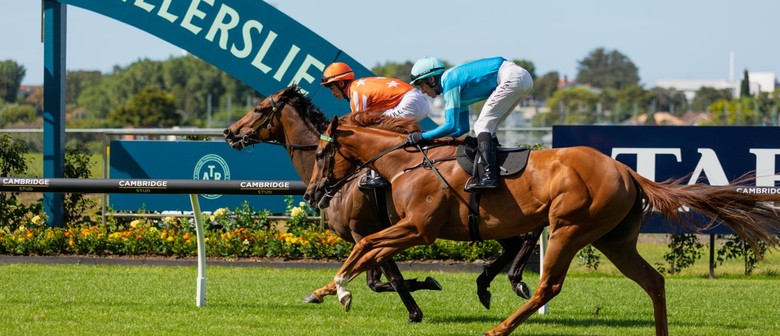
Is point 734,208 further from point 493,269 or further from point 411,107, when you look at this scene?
point 411,107

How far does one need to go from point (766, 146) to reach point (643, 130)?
1.29m

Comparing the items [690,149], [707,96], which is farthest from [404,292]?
[707,96]

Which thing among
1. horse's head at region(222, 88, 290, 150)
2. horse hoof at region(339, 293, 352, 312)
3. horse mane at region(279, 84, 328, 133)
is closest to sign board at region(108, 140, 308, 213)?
horse's head at region(222, 88, 290, 150)

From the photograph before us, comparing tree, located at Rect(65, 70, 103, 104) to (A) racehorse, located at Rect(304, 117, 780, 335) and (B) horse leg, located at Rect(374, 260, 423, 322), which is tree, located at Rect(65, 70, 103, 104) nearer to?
(B) horse leg, located at Rect(374, 260, 423, 322)

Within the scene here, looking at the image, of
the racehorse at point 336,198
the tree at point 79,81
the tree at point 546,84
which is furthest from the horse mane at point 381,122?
the tree at point 546,84

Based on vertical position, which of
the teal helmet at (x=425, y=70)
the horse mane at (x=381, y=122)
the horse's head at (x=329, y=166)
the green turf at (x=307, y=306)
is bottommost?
the green turf at (x=307, y=306)

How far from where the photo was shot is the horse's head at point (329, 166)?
771 cm

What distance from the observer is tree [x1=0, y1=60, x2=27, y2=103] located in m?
69.9

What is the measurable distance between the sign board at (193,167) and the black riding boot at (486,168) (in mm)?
6205

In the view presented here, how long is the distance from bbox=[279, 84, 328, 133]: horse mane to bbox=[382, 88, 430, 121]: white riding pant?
730 mm

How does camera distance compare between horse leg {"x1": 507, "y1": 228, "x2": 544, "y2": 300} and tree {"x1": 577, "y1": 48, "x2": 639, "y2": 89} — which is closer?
horse leg {"x1": 507, "y1": 228, "x2": 544, "y2": 300}

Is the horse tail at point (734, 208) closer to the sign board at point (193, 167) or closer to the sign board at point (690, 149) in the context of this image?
the sign board at point (690, 149)

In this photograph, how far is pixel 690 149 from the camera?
11.7m

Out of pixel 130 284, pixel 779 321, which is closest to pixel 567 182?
pixel 779 321
